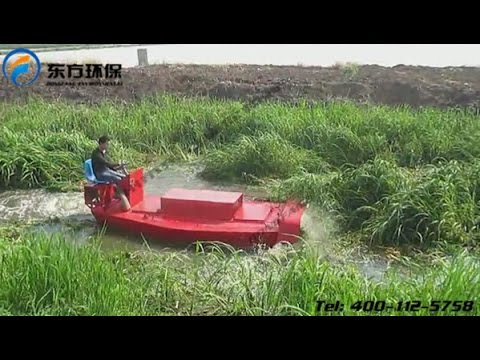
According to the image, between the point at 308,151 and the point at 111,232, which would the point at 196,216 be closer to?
the point at 111,232

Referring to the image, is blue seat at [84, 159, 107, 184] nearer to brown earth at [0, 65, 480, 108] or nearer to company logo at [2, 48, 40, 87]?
company logo at [2, 48, 40, 87]

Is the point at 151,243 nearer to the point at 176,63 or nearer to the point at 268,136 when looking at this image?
the point at 268,136

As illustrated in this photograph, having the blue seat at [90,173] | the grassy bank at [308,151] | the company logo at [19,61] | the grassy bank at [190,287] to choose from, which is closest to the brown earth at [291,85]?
the grassy bank at [308,151]

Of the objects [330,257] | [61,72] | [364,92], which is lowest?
[330,257]

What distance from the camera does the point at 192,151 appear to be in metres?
6.76

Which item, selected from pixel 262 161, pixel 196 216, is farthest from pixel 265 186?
pixel 196 216

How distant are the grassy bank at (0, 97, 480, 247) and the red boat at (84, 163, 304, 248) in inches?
28.5

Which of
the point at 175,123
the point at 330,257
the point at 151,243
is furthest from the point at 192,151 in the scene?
the point at 330,257

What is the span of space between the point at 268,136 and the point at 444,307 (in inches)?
137

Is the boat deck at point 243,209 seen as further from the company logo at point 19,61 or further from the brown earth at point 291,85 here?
the brown earth at point 291,85

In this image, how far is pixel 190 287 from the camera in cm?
342

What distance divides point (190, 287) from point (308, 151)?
3053mm

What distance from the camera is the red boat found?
421 cm

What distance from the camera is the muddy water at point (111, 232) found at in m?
4.34
